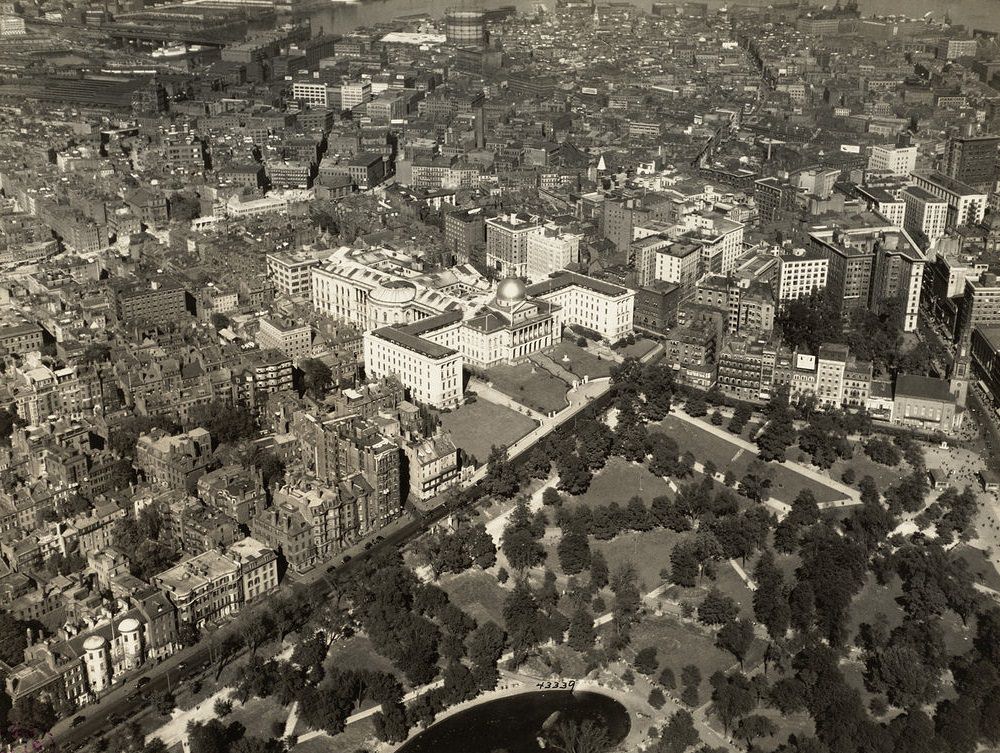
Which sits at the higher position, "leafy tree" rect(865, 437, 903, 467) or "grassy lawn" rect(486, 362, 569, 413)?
"grassy lawn" rect(486, 362, 569, 413)

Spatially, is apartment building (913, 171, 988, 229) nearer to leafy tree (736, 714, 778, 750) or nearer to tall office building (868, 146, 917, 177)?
tall office building (868, 146, 917, 177)

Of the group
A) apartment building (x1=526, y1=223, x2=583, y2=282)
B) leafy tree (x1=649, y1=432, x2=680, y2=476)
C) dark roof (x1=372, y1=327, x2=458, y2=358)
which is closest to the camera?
leafy tree (x1=649, y1=432, x2=680, y2=476)

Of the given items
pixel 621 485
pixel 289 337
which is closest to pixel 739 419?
pixel 621 485

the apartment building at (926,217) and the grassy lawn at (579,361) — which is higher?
the apartment building at (926,217)

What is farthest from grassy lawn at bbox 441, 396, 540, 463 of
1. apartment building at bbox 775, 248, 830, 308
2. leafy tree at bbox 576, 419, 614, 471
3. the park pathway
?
apartment building at bbox 775, 248, 830, 308

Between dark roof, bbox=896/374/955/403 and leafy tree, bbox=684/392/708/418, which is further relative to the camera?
leafy tree, bbox=684/392/708/418

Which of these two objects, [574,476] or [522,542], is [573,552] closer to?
[522,542]

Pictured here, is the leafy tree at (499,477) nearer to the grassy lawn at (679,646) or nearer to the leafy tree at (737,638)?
the grassy lawn at (679,646)

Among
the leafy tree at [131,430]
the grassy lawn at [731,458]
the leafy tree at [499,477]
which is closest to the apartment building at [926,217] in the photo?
the grassy lawn at [731,458]
